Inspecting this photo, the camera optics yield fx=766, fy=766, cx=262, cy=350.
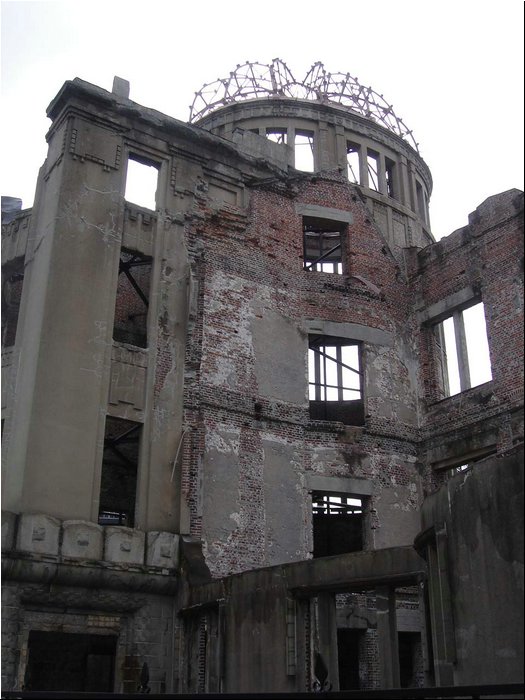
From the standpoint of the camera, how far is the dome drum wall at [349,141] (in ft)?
79.5

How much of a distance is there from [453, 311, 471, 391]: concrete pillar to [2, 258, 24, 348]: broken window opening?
383 inches

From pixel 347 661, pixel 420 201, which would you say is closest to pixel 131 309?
pixel 347 661

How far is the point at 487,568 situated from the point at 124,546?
799cm

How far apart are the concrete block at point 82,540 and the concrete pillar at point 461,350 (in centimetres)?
852

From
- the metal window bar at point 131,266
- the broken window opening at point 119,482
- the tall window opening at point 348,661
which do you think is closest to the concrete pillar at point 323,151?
the metal window bar at point 131,266

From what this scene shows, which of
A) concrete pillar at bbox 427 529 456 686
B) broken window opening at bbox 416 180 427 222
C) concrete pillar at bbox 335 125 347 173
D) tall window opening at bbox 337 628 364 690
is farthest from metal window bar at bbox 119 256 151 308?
broken window opening at bbox 416 180 427 222

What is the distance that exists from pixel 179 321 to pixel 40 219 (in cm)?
358

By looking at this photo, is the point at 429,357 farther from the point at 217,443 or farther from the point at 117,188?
the point at 117,188

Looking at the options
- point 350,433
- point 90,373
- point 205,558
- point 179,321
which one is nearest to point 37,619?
point 205,558

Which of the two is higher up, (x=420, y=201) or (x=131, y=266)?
(x=420, y=201)

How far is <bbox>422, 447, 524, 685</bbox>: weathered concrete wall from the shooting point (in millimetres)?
6770

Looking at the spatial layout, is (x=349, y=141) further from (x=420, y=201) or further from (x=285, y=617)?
(x=285, y=617)

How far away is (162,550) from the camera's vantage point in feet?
45.9

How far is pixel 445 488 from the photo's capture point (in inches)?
332
